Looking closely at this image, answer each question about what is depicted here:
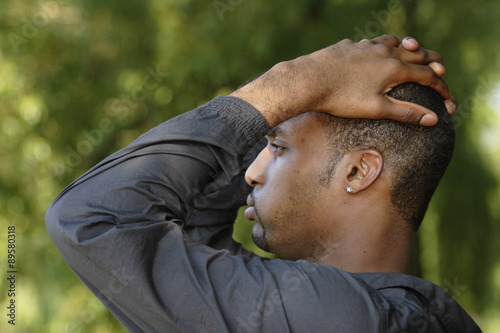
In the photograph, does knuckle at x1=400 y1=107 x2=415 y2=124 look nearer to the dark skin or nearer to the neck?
the dark skin

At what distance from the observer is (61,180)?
402 centimetres

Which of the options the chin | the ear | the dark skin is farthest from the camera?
the chin

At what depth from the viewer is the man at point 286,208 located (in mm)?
1292

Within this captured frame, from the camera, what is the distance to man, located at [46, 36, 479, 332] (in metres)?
1.29

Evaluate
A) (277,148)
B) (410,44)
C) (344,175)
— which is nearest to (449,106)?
(410,44)

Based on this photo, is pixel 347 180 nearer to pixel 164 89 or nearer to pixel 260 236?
pixel 260 236

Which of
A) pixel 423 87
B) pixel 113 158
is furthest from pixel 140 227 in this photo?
pixel 423 87

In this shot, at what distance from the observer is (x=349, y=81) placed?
4.90 feet

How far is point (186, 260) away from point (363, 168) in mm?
619

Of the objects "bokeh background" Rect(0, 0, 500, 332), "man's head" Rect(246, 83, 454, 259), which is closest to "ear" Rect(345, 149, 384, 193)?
"man's head" Rect(246, 83, 454, 259)

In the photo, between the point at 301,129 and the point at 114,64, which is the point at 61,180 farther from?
the point at 301,129

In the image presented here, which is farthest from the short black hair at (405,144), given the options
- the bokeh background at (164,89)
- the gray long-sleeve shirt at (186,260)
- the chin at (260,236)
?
the bokeh background at (164,89)

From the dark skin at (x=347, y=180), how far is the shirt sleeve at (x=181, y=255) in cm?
29

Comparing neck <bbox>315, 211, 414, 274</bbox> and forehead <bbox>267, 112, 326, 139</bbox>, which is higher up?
forehead <bbox>267, 112, 326, 139</bbox>
